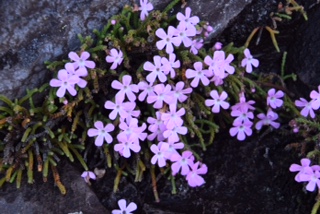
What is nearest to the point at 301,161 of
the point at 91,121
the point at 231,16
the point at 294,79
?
the point at 294,79

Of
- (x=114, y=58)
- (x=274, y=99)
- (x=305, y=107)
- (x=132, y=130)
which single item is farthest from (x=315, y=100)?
(x=114, y=58)

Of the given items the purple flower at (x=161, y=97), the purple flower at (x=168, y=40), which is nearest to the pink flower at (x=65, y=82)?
the purple flower at (x=161, y=97)

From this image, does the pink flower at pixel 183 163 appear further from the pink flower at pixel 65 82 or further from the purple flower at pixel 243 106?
the pink flower at pixel 65 82

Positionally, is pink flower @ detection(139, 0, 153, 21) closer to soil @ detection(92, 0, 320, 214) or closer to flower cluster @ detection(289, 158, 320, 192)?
soil @ detection(92, 0, 320, 214)

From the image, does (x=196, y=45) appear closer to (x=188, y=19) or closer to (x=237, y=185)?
(x=188, y=19)

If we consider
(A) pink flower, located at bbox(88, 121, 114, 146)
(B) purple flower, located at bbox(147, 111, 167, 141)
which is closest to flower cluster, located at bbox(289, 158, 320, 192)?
(B) purple flower, located at bbox(147, 111, 167, 141)

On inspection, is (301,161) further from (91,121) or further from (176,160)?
(91,121)
